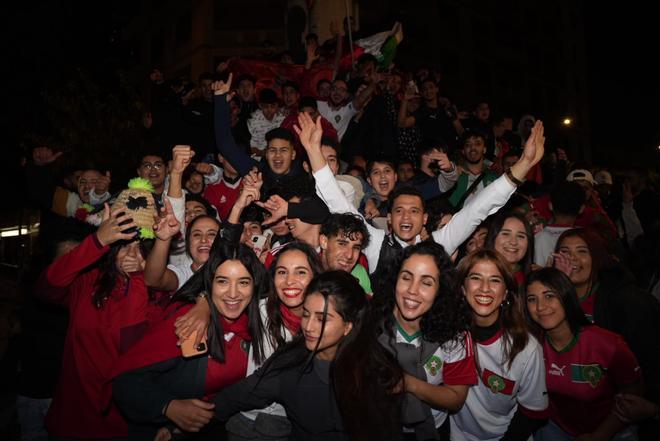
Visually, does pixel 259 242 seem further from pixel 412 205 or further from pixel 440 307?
pixel 440 307

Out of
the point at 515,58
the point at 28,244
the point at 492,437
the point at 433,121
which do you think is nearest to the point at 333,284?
the point at 492,437

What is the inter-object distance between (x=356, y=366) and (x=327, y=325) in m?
0.30

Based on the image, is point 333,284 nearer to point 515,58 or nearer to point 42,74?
point 42,74

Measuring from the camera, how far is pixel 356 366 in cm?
285

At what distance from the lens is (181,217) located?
13.6 feet

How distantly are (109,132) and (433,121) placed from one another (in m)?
15.5

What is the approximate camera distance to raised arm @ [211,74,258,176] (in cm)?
544

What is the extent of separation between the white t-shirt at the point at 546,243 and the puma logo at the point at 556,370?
1443mm

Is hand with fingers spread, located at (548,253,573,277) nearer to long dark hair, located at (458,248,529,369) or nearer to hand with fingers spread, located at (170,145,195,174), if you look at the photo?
long dark hair, located at (458,248,529,369)

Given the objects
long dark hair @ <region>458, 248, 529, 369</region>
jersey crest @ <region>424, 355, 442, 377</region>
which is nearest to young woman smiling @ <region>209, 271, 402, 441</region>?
jersey crest @ <region>424, 355, 442, 377</region>

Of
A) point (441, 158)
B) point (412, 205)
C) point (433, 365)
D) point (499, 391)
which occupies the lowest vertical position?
point (499, 391)

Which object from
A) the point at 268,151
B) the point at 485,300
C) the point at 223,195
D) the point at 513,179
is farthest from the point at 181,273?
the point at 513,179

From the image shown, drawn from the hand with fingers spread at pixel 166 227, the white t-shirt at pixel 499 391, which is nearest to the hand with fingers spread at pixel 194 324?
the hand with fingers spread at pixel 166 227

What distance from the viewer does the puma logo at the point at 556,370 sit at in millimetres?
3518
